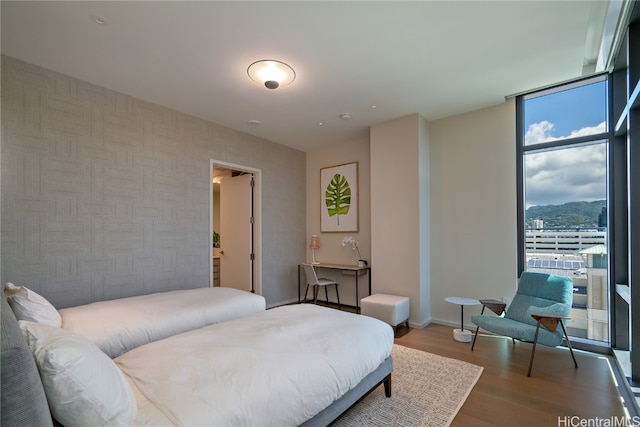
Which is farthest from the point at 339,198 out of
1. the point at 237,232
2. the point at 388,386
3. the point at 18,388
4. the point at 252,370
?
the point at 18,388

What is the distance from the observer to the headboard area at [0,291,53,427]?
769 millimetres

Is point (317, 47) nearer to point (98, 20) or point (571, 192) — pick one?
point (98, 20)

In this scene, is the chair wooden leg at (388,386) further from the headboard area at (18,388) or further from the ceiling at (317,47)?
the ceiling at (317,47)

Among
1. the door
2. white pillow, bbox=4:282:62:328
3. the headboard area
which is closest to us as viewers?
the headboard area

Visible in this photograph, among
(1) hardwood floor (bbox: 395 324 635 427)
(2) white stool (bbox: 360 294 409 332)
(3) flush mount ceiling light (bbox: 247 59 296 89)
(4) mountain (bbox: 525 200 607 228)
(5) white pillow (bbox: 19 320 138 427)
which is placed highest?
(3) flush mount ceiling light (bbox: 247 59 296 89)

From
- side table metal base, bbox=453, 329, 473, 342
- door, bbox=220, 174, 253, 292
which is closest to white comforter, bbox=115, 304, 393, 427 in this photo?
side table metal base, bbox=453, 329, 473, 342

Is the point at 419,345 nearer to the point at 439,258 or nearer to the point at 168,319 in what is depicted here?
the point at 439,258

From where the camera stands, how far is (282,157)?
5414 mm

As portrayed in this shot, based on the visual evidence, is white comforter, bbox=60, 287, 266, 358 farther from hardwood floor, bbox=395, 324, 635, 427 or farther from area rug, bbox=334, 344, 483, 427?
hardwood floor, bbox=395, 324, 635, 427

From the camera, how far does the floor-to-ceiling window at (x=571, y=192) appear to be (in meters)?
3.21

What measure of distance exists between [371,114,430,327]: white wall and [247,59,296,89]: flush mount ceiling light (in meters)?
1.85

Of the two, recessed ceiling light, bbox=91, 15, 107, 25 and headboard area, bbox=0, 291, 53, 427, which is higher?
recessed ceiling light, bbox=91, 15, 107, 25

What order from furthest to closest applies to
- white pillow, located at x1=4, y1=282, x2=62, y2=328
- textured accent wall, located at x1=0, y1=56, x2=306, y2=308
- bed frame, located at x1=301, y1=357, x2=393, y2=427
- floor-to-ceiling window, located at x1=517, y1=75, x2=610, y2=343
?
floor-to-ceiling window, located at x1=517, y1=75, x2=610, y2=343 → textured accent wall, located at x1=0, y1=56, x2=306, y2=308 → white pillow, located at x1=4, y1=282, x2=62, y2=328 → bed frame, located at x1=301, y1=357, x2=393, y2=427

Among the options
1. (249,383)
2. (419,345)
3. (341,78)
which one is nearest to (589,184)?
(419,345)
